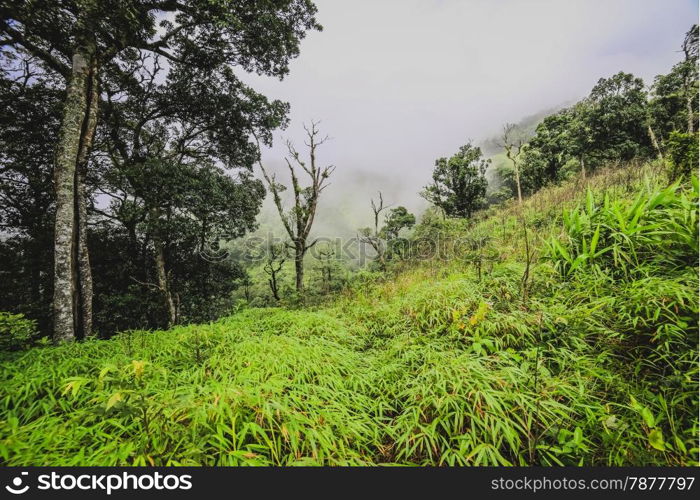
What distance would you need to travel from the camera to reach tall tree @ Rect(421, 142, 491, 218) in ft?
61.9

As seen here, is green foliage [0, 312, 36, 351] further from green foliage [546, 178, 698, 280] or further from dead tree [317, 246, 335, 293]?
dead tree [317, 246, 335, 293]

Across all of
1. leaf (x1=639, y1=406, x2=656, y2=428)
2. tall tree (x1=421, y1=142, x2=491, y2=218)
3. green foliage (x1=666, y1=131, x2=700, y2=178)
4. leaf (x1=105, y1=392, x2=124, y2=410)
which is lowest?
leaf (x1=639, y1=406, x2=656, y2=428)

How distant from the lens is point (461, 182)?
19141 mm

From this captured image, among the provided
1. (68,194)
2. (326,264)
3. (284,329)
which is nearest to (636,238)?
(284,329)

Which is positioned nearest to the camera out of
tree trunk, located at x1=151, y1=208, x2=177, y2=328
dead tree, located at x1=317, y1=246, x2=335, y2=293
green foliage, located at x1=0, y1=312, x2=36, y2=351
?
green foliage, located at x1=0, y1=312, x2=36, y2=351

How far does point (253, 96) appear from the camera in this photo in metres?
7.47

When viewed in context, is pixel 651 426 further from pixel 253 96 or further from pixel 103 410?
pixel 253 96

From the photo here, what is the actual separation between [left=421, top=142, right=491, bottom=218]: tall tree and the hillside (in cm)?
1739

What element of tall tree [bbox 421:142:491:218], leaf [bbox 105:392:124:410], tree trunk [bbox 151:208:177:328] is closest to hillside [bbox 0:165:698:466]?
leaf [bbox 105:392:124:410]

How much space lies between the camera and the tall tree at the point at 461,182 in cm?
1888

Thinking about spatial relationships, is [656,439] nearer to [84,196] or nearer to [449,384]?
[449,384]

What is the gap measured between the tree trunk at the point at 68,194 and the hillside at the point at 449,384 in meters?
1.18

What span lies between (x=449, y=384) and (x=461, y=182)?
19810 millimetres

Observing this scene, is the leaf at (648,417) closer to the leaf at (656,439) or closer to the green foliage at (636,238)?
the leaf at (656,439)
